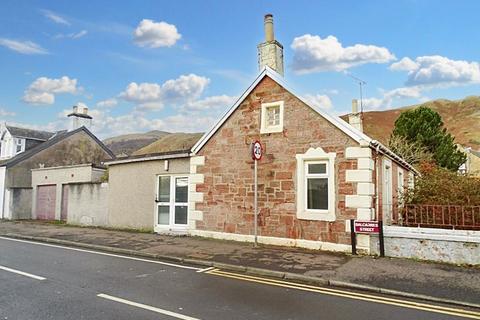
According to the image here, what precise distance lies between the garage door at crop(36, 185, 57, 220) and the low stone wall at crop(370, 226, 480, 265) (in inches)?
774

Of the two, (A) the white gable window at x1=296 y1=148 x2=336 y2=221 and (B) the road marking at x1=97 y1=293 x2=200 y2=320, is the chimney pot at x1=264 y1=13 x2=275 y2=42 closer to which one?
(A) the white gable window at x1=296 y1=148 x2=336 y2=221

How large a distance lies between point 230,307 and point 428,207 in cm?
701

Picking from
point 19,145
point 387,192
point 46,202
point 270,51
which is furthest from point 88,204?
point 19,145

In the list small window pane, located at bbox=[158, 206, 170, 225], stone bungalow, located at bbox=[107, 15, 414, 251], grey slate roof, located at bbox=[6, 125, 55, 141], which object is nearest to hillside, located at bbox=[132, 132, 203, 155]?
grey slate roof, located at bbox=[6, 125, 55, 141]

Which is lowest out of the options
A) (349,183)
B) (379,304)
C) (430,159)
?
(379,304)

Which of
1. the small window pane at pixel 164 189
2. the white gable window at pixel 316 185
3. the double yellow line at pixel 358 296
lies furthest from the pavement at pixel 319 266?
the small window pane at pixel 164 189

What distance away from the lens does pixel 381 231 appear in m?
9.95

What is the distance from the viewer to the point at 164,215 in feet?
49.6

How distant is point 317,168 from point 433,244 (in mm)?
3793

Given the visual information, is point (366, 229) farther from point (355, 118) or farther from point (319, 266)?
point (355, 118)

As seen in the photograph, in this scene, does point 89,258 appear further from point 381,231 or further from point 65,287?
point 381,231

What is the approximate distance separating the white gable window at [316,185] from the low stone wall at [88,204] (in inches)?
399

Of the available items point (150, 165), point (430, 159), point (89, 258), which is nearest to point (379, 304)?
point (89, 258)

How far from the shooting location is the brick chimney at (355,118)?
15734 millimetres
